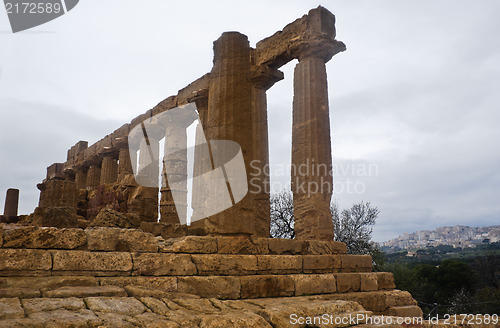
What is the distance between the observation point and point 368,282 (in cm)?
942

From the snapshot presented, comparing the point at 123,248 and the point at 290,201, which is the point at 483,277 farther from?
the point at 123,248

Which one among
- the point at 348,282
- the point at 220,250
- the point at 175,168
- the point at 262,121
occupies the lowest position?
the point at 348,282

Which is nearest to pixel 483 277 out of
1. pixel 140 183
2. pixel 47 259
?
pixel 140 183

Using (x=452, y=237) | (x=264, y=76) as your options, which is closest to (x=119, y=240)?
(x=264, y=76)

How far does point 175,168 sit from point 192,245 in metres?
11.7

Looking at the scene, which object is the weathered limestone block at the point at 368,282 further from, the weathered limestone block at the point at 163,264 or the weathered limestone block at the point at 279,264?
the weathered limestone block at the point at 163,264

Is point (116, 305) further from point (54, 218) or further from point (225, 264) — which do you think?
point (54, 218)

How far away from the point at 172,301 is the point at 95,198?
9.34 metres

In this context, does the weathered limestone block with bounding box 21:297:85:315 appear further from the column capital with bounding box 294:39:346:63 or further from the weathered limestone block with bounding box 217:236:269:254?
the column capital with bounding box 294:39:346:63

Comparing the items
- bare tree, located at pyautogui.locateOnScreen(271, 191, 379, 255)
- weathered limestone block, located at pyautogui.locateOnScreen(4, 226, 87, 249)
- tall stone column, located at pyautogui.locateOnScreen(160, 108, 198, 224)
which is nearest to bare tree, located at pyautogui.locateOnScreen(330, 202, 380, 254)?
bare tree, located at pyautogui.locateOnScreen(271, 191, 379, 255)

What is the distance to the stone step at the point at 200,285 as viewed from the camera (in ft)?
16.4

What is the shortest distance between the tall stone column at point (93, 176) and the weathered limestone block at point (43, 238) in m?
20.3

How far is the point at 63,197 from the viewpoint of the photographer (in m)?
11.7

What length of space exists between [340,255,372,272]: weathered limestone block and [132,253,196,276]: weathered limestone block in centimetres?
423
